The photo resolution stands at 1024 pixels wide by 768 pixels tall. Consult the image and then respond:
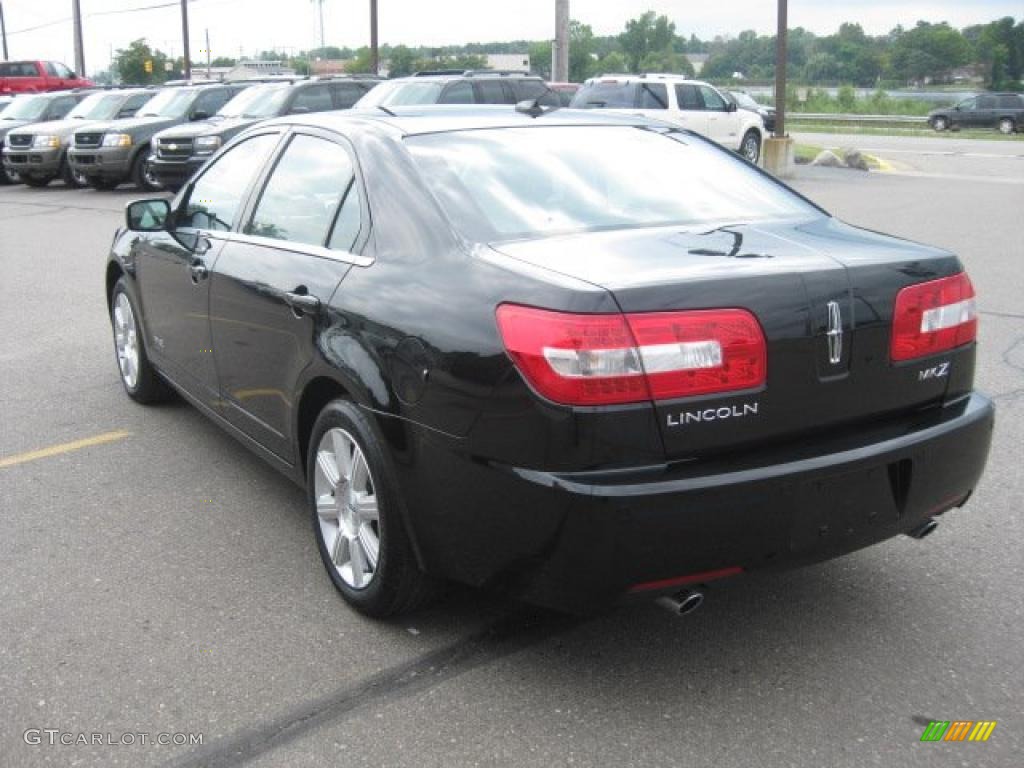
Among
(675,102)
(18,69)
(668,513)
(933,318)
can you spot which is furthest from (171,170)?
(18,69)

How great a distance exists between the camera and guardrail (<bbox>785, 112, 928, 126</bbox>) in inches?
2078

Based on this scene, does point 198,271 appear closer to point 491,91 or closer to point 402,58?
point 491,91

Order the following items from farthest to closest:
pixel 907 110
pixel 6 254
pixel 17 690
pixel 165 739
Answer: pixel 907 110
pixel 6 254
pixel 17 690
pixel 165 739

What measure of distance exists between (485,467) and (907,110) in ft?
210

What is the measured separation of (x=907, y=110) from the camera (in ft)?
201

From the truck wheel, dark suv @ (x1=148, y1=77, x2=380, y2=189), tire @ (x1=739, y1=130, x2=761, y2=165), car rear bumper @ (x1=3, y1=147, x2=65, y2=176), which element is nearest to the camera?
dark suv @ (x1=148, y1=77, x2=380, y2=189)

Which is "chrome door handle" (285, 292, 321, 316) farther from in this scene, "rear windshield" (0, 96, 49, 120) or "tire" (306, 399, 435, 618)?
"rear windshield" (0, 96, 49, 120)

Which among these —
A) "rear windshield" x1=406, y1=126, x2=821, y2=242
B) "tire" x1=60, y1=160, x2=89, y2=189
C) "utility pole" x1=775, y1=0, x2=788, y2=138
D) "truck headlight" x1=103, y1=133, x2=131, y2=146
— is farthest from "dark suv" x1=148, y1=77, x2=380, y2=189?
"rear windshield" x1=406, y1=126, x2=821, y2=242

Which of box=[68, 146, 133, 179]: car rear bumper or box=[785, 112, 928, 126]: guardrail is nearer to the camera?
box=[68, 146, 133, 179]: car rear bumper

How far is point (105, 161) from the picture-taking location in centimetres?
1994

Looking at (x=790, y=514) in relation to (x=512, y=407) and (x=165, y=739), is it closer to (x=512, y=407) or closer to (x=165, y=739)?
(x=512, y=407)

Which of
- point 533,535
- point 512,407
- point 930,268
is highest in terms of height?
point 930,268

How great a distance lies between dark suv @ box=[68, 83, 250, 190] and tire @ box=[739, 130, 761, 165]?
11134 millimetres

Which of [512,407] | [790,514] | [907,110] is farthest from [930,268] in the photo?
[907,110]
